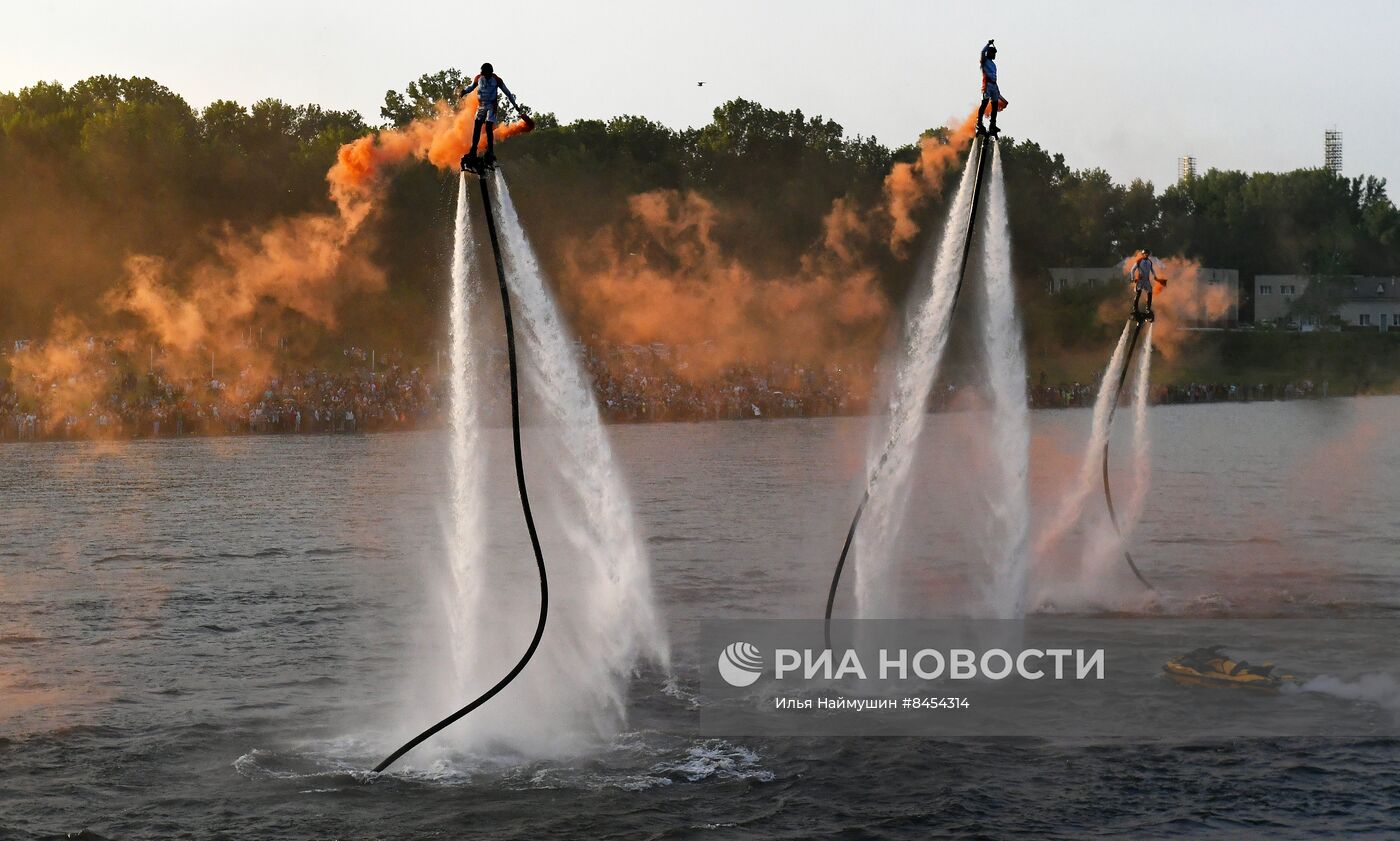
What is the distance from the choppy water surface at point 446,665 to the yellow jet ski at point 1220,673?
161cm

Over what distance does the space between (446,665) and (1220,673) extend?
1716 centimetres

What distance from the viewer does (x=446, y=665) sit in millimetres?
38344

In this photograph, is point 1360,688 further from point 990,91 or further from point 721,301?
point 721,301

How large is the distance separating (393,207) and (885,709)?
8118 cm

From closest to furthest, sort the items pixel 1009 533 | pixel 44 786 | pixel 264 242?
pixel 44 786 → pixel 1009 533 → pixel 264 242

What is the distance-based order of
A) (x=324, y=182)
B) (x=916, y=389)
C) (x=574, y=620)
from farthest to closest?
1. (x=324, y=182)
2. (x=574, y=620)
3. (x=916, y=389)

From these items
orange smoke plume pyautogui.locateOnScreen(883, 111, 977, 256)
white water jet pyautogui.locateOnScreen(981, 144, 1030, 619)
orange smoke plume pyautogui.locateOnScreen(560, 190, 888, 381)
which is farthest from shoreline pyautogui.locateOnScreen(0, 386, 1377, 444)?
white water jet pyautogui.locateOnScreen(981, 144, 1030, 619)

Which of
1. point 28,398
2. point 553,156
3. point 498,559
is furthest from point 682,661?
point 553,156

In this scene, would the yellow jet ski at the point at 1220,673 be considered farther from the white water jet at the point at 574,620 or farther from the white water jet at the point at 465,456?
the white water jet at the point at 465,456

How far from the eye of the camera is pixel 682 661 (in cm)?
3844

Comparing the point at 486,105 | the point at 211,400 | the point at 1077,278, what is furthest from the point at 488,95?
the point at 1077,278

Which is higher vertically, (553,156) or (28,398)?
(553,156)

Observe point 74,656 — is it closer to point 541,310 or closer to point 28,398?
point 541,310

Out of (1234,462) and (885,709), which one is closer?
(885,709)
